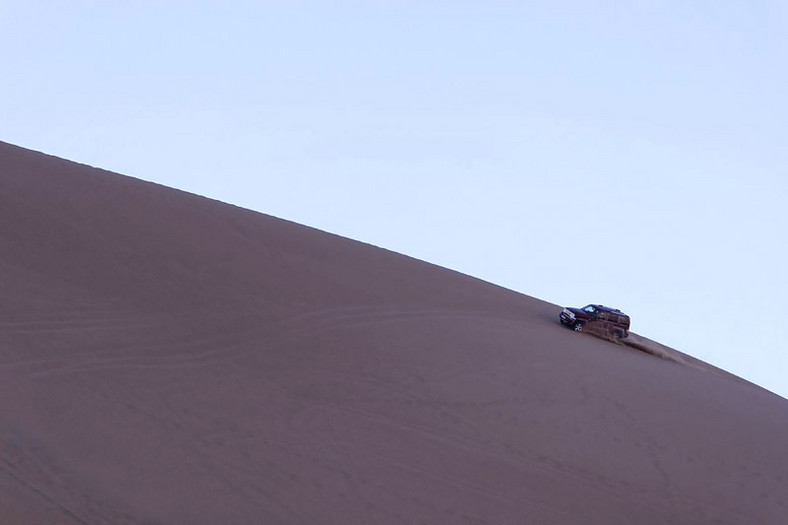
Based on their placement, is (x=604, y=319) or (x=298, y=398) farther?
(x=604, y=319)

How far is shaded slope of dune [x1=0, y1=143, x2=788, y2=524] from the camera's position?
791cm

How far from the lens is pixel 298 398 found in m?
10.2

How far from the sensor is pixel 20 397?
28.0 ft

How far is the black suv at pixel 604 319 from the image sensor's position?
16984 millimetres

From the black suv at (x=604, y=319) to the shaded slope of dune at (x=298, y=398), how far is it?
0.46 m

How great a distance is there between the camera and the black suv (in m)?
17.0

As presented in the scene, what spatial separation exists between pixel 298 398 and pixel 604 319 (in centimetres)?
848

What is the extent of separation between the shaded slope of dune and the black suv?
1.50 feet

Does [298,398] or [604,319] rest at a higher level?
[604,319]

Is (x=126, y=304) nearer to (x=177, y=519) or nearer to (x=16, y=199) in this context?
(x=16, y=199)

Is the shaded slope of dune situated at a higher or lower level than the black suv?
lower

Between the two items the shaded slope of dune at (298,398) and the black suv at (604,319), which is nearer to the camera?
the shaded slope of dune at (298,398)

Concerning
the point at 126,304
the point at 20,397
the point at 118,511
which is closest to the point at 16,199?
the point at 126,304

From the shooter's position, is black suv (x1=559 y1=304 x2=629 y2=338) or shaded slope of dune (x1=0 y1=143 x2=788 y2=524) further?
black suv (x1=559 y1=304 x2=629 y2=338)
